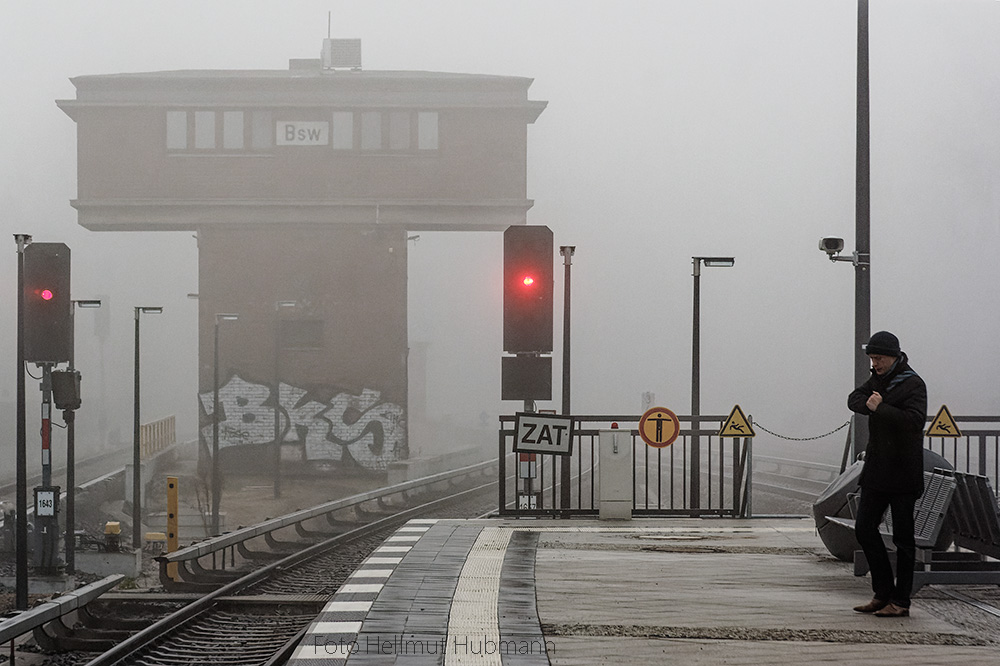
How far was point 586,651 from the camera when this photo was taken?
21.1ft

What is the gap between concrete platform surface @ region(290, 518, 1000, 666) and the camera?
6.39m

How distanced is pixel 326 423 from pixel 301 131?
12.8m

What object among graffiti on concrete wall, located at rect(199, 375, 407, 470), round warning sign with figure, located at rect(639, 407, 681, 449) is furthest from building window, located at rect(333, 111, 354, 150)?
round warning sign with figure, located at rect(639, 407, 681, 449)

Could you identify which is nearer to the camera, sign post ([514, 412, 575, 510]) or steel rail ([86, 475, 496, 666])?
steel rail ([86, 475, 496, 666])

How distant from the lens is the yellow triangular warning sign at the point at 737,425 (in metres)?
13.6

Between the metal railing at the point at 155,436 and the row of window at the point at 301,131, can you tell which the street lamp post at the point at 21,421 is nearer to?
the metal railing at the point at 155,436

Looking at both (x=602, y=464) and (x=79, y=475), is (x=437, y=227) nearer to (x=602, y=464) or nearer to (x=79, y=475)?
(x=79, y=475)

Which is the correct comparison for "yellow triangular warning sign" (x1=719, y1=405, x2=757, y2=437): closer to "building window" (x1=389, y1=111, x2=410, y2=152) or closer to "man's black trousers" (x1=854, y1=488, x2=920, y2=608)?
"man's black trousers" (x1=854, y1=488, x2=920, y2=608)

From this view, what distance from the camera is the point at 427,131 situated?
160ft

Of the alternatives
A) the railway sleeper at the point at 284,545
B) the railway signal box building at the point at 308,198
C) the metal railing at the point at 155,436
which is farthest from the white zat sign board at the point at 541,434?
the railway signal box building at the point at 308,198

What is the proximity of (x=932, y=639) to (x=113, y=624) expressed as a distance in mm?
10364

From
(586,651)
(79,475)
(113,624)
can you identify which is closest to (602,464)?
(113,624)

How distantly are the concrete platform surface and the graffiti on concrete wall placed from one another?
3906cm

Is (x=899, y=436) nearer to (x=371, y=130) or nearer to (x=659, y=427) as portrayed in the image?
(x=659, y=427)
